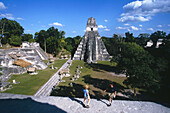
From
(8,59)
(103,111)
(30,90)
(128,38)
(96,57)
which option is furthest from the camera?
(128,38)

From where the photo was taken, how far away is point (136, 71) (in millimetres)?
9867

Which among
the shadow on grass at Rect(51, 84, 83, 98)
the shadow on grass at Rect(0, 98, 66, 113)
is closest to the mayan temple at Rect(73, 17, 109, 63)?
the shadow on grass at Rect(51, 84, 83, 98)

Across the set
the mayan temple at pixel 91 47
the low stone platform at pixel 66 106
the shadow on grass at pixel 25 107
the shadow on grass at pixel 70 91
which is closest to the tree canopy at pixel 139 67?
the low stone platform at pixel 66 106

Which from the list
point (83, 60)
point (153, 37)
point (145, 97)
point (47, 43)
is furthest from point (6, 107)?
point (153, 37)

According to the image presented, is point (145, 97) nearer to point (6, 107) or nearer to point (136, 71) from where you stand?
point (136, 71)

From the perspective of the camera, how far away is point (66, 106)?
22.0 feet

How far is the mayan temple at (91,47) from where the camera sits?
3196cm

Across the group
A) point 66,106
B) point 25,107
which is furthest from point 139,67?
point 25,107

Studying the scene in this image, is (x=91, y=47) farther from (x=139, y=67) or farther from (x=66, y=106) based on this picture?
(x=66, y=106)

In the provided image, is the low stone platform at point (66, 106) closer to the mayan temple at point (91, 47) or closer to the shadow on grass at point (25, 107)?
the shadow on grass at point (25, 107)

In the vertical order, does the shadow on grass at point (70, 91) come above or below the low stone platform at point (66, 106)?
below

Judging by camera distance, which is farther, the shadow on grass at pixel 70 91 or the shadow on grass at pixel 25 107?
the shadow on grass at pixel 70 91

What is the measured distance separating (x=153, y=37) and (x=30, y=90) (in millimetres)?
71404

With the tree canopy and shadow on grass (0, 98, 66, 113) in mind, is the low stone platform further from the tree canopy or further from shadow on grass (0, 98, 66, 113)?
the tree canopy
